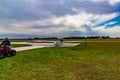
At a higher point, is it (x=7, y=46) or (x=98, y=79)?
(x=7, y=46)

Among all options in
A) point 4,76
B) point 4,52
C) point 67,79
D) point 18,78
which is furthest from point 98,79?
point 4,52

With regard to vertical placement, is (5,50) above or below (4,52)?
above

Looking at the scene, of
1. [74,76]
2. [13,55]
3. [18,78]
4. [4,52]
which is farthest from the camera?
[13,55]

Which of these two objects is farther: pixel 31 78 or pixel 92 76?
pixel 92 76

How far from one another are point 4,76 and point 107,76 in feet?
20.5

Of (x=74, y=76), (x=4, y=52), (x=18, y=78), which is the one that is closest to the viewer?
(x=18, y=78)

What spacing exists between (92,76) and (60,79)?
7.28ft

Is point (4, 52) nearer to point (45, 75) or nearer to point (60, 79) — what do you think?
point (45, 75)

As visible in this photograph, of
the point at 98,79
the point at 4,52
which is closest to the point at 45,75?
the point at 98,79

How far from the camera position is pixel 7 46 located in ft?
75.3

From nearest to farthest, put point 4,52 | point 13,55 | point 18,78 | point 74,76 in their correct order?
1. point 18,78
2. point 74,76
3. point 4,52
4. point 13,55

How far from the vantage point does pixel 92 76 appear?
13586mm

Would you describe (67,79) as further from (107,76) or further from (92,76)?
(107,76)

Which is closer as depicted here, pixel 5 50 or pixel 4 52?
pixel 4 52
